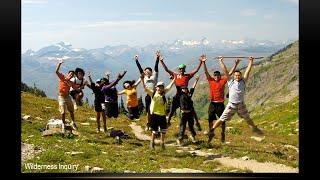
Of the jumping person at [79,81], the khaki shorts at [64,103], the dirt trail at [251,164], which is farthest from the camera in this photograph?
the jumping person at [79,81]

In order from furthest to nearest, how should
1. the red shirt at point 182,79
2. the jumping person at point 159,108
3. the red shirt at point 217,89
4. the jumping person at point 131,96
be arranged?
the jumping person at point 131,96 → the red shirt at point 182,79 → the red shirt at point 217,89 → the jumping person at point 159,108

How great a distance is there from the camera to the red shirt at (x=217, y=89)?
22.0 metres

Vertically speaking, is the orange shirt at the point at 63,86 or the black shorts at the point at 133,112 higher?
the orange shirt at the point at 63,86

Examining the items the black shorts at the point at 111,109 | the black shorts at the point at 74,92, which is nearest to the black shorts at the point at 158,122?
the black shorts at the point at 111,109

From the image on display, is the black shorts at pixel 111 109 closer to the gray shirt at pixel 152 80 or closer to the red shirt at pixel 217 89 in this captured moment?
the gray shirt at pixel 152 80

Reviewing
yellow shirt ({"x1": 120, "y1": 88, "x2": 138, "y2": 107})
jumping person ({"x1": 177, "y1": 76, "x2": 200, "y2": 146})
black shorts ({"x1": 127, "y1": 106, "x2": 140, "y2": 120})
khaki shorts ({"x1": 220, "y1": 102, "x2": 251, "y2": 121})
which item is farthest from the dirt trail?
yellow shirt ({"x1": 120, "y1": 88, "x2": 138, "y2": 107})

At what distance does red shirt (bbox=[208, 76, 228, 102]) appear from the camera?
72.3ft

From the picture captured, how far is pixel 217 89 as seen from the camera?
22188 mm

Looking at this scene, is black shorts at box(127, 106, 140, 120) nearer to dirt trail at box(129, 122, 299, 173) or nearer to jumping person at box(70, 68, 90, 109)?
jumping person at box(70, 68, 90, 109)

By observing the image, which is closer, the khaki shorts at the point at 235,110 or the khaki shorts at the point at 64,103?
the khaki shorts at the point at 235,110

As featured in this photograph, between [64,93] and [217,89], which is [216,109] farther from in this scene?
[64,93]
